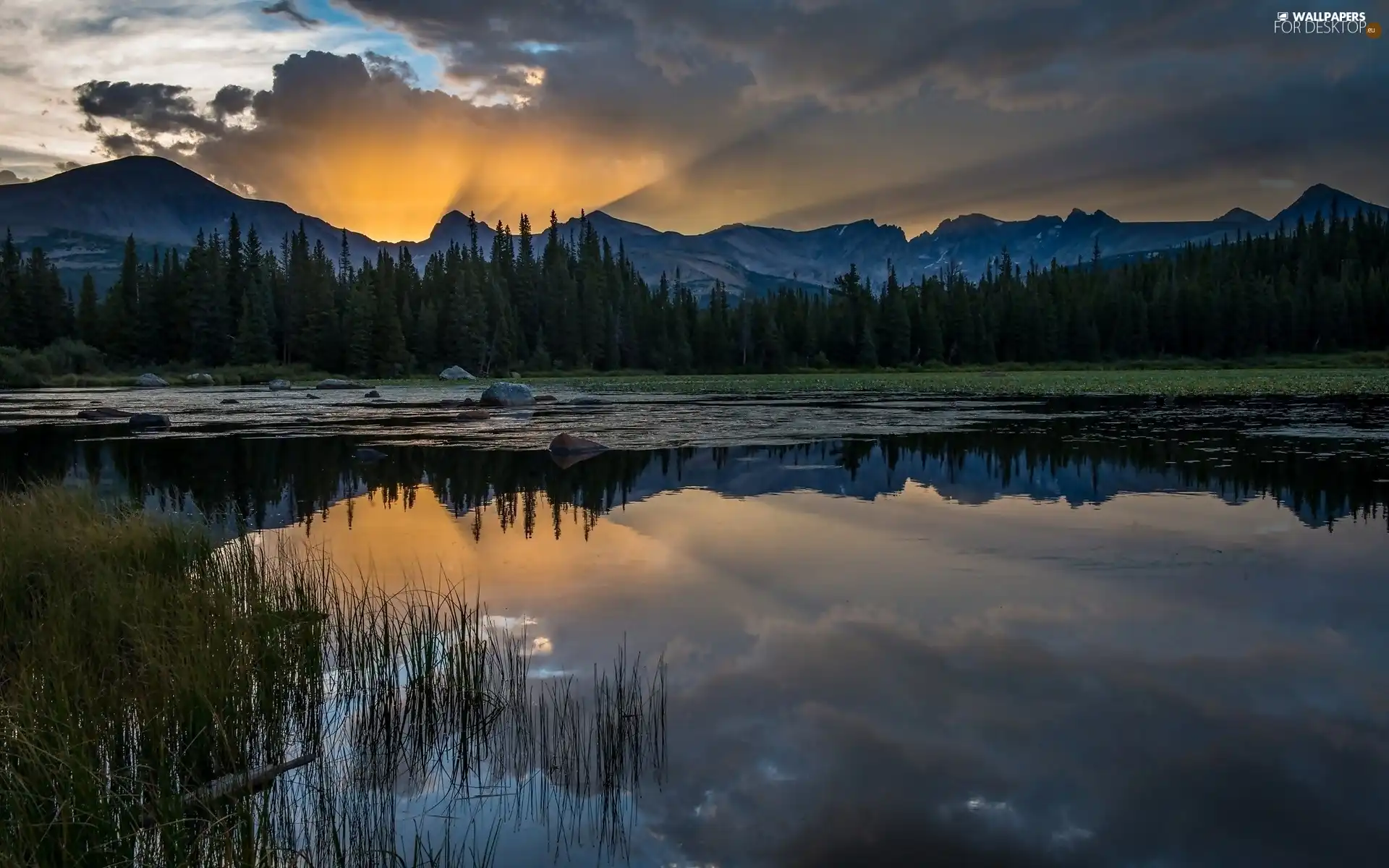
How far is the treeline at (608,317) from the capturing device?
10550 centimetres

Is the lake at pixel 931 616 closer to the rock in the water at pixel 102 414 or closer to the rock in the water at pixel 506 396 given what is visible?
the rock in the water at pixel 102 414

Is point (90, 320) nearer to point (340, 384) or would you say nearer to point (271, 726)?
point (340, 384)

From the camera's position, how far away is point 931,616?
33.9 ft

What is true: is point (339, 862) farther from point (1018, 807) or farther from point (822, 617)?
point (822, 617)

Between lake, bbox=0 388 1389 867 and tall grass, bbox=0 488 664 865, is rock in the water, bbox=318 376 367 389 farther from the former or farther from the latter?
tall grass, bbox=0 488 664 865

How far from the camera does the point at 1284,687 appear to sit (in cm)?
800

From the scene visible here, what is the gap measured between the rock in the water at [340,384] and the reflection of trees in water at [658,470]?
174 ft

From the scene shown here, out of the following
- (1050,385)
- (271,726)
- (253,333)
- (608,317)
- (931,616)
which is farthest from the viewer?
(608,317)

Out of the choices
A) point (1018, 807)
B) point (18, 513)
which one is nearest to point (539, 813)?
point (1018, 807)

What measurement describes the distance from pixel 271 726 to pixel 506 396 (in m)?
46.8

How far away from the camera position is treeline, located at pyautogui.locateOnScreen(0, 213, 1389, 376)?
346ft

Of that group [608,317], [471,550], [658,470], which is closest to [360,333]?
[608,317]

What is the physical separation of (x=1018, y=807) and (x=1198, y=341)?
446ft

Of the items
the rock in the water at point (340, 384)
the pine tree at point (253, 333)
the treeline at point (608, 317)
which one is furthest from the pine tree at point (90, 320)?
the rock in the water at point (340, 384)
